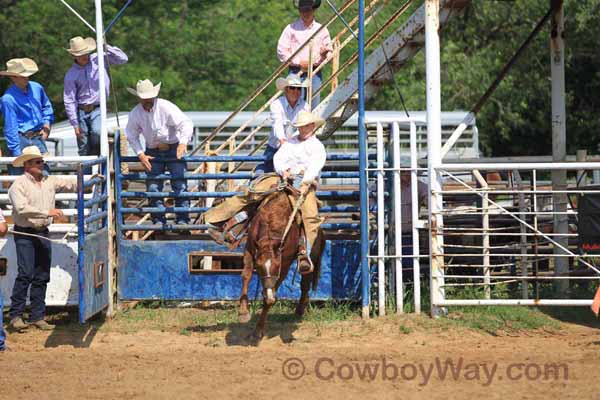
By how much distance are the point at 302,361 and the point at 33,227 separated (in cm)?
322

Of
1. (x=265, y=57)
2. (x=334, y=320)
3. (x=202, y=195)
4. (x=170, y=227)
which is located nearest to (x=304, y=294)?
(x=334, y=320)

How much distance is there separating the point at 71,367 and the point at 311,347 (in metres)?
2.19

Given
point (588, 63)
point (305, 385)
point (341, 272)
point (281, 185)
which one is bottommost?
point (305, 385)

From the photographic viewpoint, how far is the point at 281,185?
10828 mm

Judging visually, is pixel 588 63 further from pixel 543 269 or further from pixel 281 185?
pixel 281 185

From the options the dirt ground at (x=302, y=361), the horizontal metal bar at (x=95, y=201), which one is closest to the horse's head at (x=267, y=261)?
the dirt ground at (x=302, y=361)

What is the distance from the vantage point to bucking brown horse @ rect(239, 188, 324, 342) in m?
10.4

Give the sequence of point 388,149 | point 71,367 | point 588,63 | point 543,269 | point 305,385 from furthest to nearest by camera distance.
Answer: point 588,63 → point 543,269 → point 388,149 → point 71,367 → point 305,385

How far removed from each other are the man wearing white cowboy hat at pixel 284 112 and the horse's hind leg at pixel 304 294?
4.34ft

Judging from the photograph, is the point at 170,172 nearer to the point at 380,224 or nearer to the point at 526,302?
the point at 380,224

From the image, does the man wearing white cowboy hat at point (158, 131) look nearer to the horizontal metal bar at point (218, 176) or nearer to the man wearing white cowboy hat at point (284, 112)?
the horizontal metal bar at point (218, 176)

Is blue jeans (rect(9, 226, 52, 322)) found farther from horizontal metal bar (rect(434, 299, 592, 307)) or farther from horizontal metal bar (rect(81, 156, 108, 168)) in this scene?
horizontal metal bar (rect(434, 299, 592, 307))

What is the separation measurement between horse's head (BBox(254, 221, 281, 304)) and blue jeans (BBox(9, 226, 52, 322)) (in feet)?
7.35

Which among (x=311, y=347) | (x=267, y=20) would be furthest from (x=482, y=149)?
(x=311, y=347)
